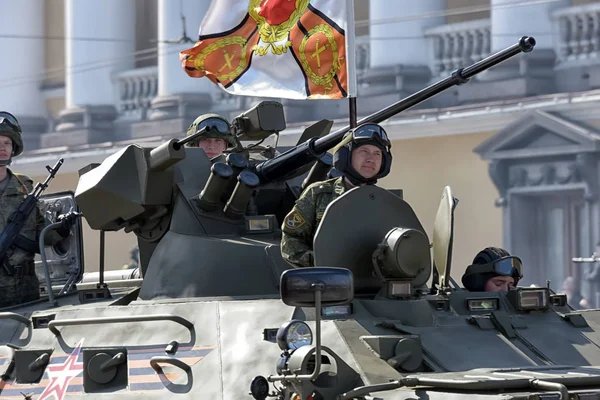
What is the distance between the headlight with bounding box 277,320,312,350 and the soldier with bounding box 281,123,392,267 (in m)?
1.57

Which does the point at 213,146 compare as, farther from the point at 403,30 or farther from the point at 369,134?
the point at 403,30

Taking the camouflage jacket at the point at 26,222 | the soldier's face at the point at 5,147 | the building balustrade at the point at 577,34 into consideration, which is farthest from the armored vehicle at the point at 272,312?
the building balustrade at the point at 577,34

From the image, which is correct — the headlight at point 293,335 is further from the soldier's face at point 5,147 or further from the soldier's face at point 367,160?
the soldier's face at point 5,147

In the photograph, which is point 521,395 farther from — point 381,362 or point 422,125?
point 422,125

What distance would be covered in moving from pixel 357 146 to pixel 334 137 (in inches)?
29.7

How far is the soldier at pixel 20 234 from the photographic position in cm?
1388

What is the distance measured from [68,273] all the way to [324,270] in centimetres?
536

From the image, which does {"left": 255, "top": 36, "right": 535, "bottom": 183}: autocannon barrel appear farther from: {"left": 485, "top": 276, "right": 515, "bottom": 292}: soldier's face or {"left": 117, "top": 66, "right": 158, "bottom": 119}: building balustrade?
{"left": 117, "top": 66, "right": 158, "bottom": 119}: building balustrade

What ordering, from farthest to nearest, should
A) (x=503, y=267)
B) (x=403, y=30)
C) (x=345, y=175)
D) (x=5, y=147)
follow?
1. (x=403, y=30)
2. (x=5, y=147)
3. (x=503, y=267)
4. (x=345, y=175)

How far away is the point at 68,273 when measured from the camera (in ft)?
47.8

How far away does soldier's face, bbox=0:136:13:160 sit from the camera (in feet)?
47.2

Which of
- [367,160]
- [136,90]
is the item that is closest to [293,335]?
[367,160]

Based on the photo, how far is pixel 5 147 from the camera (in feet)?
47.3

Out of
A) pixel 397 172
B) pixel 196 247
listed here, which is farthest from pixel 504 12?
pixel 196 247
